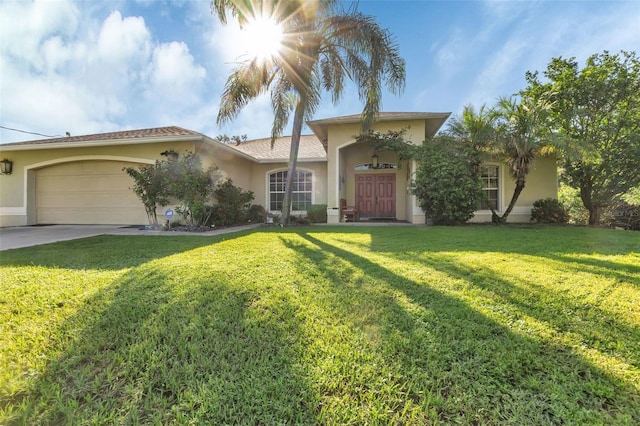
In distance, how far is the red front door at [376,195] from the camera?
1375 cm

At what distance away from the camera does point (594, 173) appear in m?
11.1

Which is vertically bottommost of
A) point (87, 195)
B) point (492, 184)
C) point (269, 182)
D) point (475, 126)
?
point (87, 195)

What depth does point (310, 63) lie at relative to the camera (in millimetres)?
8891

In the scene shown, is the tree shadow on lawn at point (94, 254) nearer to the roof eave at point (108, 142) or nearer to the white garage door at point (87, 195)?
the roof eave at point (108, 142)

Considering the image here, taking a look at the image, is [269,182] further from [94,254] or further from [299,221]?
[94,254]

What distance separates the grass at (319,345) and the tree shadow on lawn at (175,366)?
1cm

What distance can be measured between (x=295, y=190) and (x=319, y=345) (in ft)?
40.4

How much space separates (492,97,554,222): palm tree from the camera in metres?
9.44

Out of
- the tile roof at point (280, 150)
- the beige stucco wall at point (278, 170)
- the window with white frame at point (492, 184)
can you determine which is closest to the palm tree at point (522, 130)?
the window with white frame at point (492, 184)

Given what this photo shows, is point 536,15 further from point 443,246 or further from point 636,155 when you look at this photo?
point 443,246

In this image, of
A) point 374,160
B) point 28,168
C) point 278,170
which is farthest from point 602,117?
point 28,168

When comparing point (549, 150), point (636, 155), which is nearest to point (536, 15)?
point (549, 150)

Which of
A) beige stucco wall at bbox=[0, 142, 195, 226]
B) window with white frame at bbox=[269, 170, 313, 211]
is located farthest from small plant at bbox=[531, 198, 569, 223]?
beige stucco wall at bbox=[0, 142, 195, 226]

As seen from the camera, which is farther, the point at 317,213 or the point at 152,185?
the point at 317,213
